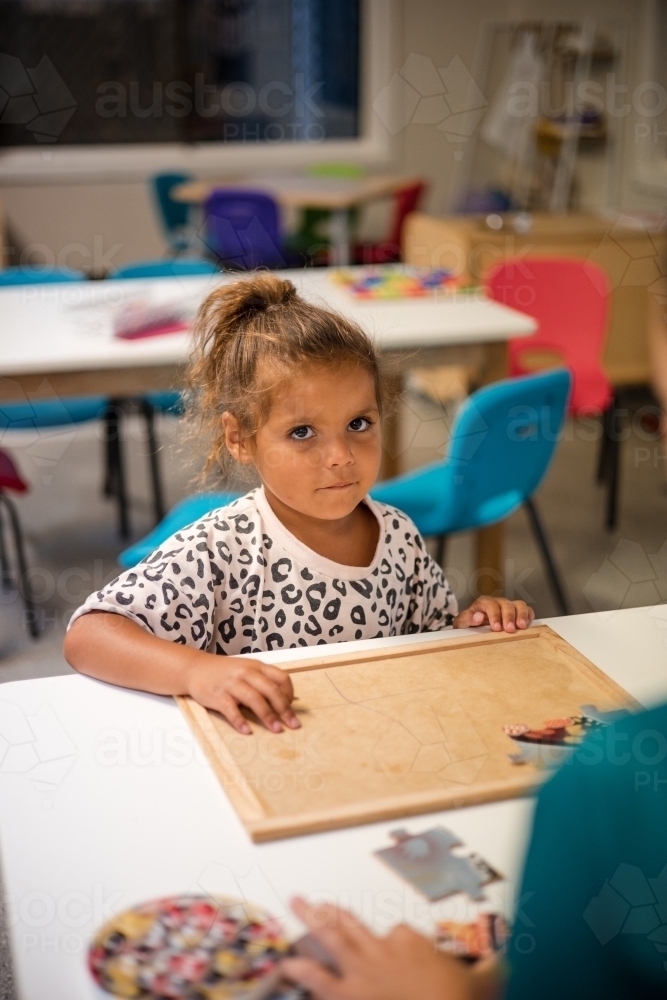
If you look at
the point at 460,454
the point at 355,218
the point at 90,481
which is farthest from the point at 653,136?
the point at 460,454

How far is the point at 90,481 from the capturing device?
3658mm

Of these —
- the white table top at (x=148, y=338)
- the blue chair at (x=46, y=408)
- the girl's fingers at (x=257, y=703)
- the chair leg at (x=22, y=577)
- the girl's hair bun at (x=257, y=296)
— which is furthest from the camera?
the blue chair at (x=46, y=408)

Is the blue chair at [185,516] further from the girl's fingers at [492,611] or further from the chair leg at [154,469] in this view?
the chair leg at [154,469]

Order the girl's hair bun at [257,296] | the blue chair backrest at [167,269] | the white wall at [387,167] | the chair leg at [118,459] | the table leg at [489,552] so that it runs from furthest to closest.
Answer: the white wall at [387,167] < the blue chair backrest at [167,269] < the chair leg at [118,459] < the table leg at [489,552] < the girl's hair bun at [257,296]

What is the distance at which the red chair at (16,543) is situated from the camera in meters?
2.40

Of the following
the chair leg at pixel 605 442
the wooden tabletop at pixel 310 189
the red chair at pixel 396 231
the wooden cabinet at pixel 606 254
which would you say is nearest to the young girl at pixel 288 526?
the chair leg at pixel 605 442

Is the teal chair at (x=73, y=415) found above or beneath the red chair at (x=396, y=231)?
beneath

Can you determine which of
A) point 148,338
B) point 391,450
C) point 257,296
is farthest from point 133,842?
point 391,450

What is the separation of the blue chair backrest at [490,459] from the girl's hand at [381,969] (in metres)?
1.38

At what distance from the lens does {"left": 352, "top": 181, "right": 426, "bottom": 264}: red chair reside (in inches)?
201

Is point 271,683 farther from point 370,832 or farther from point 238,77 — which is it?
point 238,77

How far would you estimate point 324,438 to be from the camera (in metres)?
1.20

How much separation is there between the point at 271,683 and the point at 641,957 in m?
0.47

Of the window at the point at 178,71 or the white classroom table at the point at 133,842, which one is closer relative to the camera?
the white classroom table at the point at 133,842
